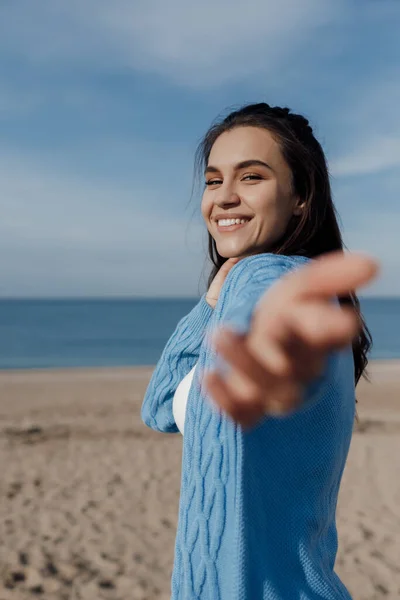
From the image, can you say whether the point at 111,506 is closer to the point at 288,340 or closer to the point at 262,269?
the point at 262,269

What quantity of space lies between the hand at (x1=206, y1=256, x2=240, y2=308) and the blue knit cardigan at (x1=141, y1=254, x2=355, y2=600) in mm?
507

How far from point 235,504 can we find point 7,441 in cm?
783

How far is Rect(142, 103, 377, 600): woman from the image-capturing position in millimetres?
809

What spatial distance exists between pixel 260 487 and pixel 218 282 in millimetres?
753

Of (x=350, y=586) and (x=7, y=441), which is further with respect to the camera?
(x=7, y=441)

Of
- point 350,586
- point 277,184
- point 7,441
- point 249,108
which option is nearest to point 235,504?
point 277,184

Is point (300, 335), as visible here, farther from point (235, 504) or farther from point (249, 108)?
point (249, 108)

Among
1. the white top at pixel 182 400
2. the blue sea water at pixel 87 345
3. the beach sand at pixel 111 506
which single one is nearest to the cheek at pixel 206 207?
the white top at pixel 182 400

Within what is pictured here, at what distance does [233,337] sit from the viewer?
82 centimetres

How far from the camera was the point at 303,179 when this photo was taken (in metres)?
1.68

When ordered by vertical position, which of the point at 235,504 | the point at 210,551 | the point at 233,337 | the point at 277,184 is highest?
the point at 277,184

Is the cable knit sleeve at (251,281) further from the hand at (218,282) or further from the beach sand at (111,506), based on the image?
the beach sand at (111,506)

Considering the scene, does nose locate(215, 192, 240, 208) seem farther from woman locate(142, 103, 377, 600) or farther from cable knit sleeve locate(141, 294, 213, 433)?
cable knit sleeve locate(141, 294, 213, 433)

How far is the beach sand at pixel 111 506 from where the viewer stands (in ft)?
15.6
